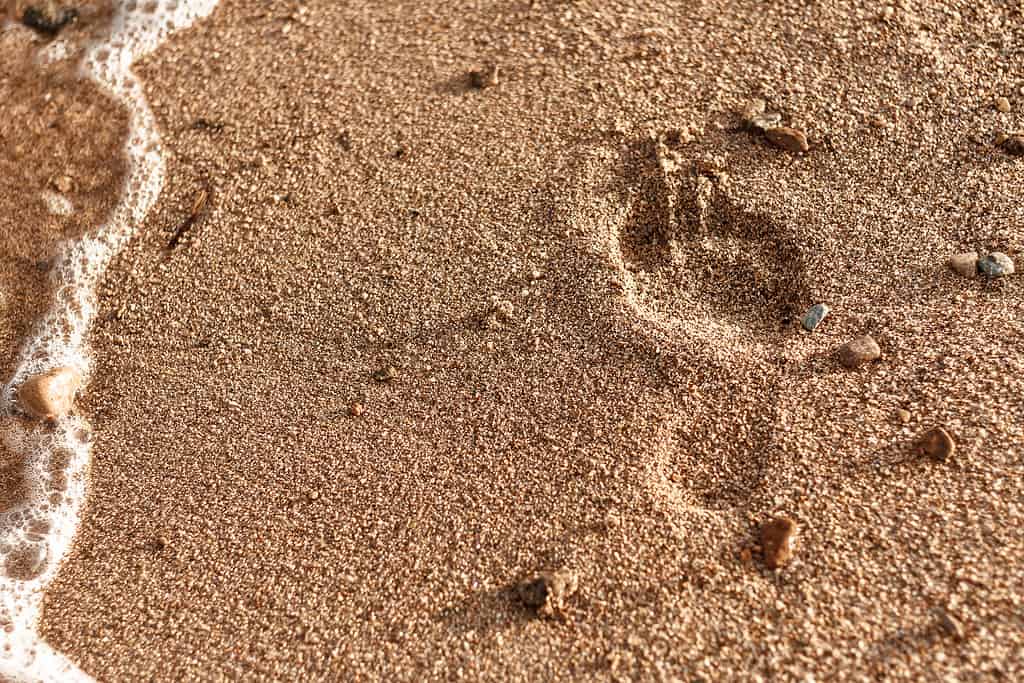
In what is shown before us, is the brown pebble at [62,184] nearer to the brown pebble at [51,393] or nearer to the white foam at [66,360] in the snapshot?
the white foam at [66,360]

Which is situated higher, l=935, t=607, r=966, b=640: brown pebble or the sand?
the sand

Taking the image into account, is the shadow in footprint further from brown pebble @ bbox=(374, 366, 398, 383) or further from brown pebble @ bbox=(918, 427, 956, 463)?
brown pebble @ bbox=(374, 366, 398, 383)

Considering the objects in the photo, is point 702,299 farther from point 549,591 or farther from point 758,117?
point 549,591

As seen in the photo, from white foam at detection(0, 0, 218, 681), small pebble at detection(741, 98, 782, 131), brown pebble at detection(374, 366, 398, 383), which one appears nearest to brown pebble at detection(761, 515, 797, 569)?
brown pebble at detection(374, 366, 398, 383)

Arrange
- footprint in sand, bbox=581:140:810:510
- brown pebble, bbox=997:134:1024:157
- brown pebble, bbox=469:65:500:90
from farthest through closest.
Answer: brown pebble, bbox=469:65:500:90
brown pebble, bbox=997:134:1024:157
footprint in sand, bbox=581:140:810:510

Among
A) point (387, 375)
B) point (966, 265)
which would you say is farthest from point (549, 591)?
point (966, 265)

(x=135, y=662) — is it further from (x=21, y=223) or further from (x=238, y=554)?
(x=21, y=223)
